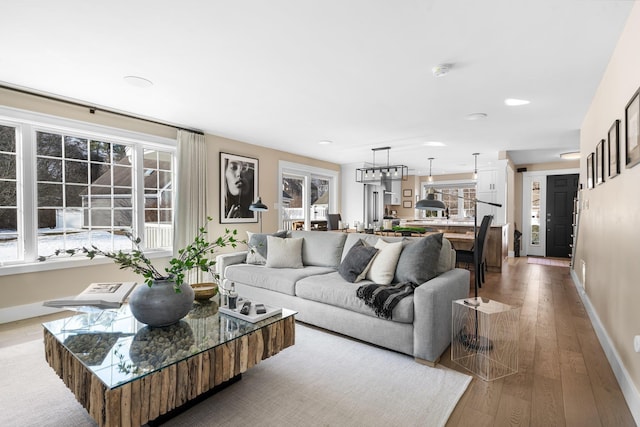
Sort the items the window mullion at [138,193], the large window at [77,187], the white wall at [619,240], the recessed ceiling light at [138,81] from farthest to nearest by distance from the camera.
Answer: the window mullion at [138,193]
the large window at [77,187]
the recessed ceiling light at [138,81]
the white wall at [619,240]

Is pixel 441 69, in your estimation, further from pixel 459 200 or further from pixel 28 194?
pixel 459 200

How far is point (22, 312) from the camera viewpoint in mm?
3312

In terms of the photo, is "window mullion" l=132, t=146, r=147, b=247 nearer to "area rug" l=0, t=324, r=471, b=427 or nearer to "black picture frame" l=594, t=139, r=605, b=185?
"area rug" l=0, t=324, r=471, b=427

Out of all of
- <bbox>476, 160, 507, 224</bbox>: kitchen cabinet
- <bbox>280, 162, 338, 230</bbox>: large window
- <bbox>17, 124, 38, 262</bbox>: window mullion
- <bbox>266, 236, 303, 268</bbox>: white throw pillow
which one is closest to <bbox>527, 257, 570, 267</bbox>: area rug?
<bbox>476, 160, 507, 224</bbox>: kitchen cabinet

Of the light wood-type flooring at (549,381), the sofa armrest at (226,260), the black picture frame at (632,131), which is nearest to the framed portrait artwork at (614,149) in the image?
the black picture frame at (632,131)

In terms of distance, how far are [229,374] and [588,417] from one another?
6.63 feet

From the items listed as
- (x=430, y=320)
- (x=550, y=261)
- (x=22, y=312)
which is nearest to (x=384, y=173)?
(x=550, y=261)

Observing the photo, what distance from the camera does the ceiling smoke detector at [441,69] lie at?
265 cm

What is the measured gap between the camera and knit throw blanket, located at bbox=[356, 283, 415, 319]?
2.39 meters

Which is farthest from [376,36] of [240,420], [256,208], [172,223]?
[172,223]

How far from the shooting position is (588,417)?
1751 millimetres

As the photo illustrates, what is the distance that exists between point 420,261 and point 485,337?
0.83 metres

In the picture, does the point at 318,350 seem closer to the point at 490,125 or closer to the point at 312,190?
the point at 490,125

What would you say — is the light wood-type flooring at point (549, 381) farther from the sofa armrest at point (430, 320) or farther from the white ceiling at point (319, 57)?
the white ceiling at point (319, 57)
